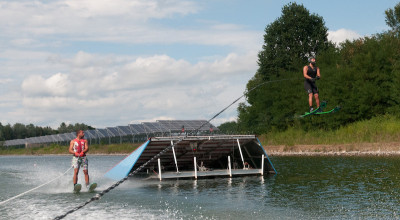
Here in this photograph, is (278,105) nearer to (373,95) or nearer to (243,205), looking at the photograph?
(373,95)

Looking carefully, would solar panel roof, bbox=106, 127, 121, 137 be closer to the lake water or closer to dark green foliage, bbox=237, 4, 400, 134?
dark green foliage, bbox=237, 4, 400, 134

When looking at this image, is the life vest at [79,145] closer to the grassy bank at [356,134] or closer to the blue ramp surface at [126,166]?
the blue ramp surface at [126,166]

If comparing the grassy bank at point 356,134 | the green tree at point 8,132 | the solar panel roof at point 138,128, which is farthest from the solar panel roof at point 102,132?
the green tree at point 8,132

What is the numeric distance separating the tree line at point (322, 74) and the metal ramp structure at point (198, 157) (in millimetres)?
19246

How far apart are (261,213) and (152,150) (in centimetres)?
1437

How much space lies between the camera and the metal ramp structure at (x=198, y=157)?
96.4 ft

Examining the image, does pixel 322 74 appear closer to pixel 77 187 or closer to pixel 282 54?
pixel 282 54

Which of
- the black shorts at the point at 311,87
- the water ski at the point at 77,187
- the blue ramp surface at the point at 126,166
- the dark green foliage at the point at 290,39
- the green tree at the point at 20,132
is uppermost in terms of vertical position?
the dark green foliage at the point at 290,39

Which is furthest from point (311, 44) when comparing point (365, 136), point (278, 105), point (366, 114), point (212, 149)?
point (212, 149)

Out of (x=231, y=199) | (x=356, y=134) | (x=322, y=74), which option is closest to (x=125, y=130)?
(x=322, y=74)

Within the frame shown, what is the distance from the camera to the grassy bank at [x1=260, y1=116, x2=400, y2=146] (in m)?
52.8

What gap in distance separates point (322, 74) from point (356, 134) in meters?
9.57

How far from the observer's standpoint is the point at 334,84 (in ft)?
194

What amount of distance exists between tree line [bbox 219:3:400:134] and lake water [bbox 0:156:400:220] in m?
26.0
